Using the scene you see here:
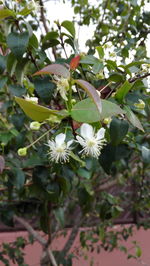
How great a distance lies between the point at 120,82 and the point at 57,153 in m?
0.20

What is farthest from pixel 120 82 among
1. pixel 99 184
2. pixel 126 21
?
pixel 99 184

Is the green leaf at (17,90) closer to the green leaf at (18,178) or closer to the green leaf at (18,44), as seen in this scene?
the green leaf at (18,44)

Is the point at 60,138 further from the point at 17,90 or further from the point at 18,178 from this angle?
the point at 18,178

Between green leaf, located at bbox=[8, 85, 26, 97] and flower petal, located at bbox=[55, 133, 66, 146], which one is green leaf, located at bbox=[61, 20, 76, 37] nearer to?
green leaf, located at bbox=[8, 85, 26, 97]

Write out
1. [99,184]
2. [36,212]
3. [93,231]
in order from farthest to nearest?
[93,231] < [99,184] < [36,212]

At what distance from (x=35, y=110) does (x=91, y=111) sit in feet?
0.26

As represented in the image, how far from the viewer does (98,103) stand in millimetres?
429

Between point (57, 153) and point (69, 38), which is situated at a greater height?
point (69, 38)

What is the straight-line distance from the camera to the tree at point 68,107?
0.55 meters

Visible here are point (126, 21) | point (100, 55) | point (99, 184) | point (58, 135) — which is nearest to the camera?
point (58, 135)

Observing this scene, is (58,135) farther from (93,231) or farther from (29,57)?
(93,231)

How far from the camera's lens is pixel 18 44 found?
2.19 ft

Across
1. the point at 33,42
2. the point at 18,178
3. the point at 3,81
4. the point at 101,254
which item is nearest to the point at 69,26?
the point at 33,42

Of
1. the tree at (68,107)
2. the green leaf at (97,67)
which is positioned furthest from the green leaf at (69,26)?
the green leaf at (97,67)
